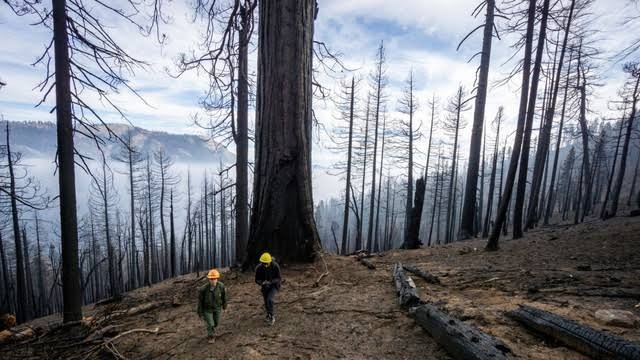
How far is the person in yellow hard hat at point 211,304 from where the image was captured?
4.65m

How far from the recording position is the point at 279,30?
255 inches

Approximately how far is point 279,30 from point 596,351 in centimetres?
698

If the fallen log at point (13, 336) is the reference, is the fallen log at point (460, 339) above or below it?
above

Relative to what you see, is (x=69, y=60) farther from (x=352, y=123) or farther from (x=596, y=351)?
(x=352, y=123)

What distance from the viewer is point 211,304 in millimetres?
4770

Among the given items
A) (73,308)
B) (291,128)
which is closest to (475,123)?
(291,128)

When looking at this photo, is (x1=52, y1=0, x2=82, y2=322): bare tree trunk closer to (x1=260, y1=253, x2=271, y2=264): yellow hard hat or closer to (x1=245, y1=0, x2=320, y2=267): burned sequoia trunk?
(x1=245, y1=0, x2=320, y2=267): burned sequoia trunk

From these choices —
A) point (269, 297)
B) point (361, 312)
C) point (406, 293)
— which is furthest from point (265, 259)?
point (406, 293)

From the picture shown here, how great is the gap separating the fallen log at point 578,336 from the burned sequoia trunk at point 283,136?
4.28 meters

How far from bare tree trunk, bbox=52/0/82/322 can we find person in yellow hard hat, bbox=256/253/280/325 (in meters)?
5.29

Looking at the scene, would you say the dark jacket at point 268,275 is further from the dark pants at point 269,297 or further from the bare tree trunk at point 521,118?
the bare tree trunk at point 521,118

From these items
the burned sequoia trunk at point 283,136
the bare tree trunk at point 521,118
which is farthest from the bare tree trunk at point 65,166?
the bare tree trunk at point 521,118

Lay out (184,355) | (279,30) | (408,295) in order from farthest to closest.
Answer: (279,30) < (408,295) < (184,355)

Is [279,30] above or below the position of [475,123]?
above
